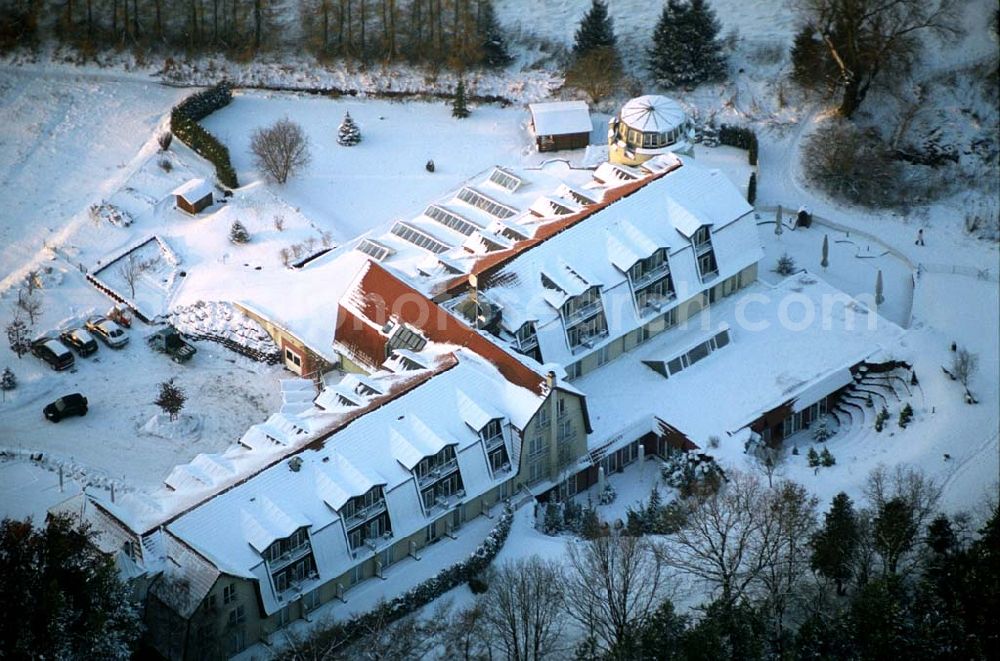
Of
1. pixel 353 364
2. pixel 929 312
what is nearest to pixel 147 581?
pixel 353 364

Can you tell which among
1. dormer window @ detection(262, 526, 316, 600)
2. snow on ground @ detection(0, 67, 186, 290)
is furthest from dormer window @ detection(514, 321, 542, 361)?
snow on ground @ detection(0, 67, 186, 290)

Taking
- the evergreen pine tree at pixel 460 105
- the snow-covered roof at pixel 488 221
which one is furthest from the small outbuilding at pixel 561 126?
the snow-covered roof at pixel 488 221

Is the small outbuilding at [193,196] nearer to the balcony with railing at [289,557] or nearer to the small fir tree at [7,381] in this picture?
the small fir tree at [7,381]

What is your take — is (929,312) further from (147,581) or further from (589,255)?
(147,581)

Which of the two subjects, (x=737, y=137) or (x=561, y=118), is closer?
(x=561, y=118)

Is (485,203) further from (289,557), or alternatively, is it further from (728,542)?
(289,557)

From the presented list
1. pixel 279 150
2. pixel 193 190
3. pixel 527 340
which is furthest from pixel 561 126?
pixel 527 340
